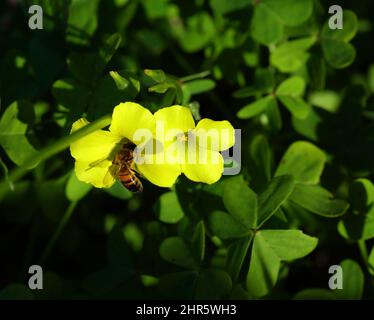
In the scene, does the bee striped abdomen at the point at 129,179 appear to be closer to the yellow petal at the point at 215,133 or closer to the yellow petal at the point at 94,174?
the yellow petal at the point at 94,174

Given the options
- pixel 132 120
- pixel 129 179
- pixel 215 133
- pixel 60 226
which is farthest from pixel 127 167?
pixel 60 226

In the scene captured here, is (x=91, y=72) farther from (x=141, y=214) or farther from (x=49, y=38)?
(x=141, y=214)

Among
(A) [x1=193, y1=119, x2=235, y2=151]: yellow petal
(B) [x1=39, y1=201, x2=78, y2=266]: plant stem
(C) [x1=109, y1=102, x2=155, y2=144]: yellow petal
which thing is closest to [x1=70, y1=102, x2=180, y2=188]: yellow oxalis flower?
(C) [x1=109, y1=102, x2=155, y2=144]: yellow petal

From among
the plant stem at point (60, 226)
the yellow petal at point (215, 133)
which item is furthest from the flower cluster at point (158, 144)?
the plant stem at point (60, 226)

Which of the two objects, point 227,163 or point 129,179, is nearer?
point 129,179

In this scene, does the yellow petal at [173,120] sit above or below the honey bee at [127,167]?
above

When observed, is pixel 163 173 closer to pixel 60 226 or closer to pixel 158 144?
pixel 158 144
